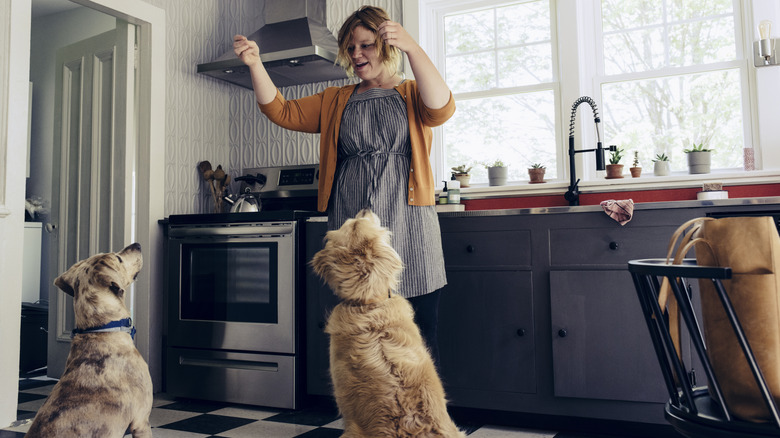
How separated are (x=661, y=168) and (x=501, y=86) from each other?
1.01m

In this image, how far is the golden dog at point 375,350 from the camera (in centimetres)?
135

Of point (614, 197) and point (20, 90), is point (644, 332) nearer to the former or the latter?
point (614, 197)

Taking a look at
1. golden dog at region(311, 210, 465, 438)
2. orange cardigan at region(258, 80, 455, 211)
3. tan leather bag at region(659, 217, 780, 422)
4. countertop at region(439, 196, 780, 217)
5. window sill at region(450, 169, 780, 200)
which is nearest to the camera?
tan leather bag at region(659, 217, 780, 422)

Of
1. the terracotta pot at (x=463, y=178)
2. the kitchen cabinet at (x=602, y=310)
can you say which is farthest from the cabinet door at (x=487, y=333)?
the terracotta pot at (x=463, y=178)

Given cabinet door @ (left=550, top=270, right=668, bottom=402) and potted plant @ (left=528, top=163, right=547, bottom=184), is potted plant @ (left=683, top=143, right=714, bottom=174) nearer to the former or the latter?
potted plant @ (left=528, top=163, right=547, bottom=184)

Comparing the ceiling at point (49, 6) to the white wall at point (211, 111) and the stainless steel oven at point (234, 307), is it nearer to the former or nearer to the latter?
the white wall at point (211, 111)

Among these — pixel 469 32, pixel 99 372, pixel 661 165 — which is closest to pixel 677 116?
pixel 661 165

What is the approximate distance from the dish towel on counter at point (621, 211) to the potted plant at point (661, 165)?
0.82 metres

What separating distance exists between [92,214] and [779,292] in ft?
11.8

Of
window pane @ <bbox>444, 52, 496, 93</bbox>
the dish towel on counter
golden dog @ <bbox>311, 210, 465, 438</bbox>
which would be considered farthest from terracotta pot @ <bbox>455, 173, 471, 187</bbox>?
golden dog @ <bbox>311, 210, 465, 438</bbox>

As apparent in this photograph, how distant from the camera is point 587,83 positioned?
318 centimetres

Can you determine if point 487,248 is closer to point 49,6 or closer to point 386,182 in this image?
point 386,182

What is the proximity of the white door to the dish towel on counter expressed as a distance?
2558 millimetres

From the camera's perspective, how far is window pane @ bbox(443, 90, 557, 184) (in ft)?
10.8
